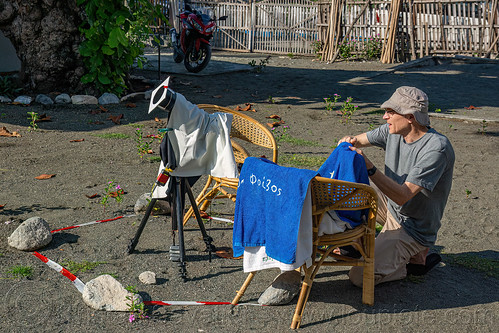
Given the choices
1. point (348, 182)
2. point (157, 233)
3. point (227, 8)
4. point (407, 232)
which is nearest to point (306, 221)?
point (348, 182)

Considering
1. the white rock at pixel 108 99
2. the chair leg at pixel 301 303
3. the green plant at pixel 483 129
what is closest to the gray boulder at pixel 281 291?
the chair leg at pixel 301 303

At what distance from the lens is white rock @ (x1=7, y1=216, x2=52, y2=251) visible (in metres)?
4.27

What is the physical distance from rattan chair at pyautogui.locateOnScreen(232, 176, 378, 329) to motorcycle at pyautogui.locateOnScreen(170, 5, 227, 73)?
32.5ft

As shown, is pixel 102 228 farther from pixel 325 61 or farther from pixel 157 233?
pixel 325 61

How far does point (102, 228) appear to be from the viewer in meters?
4.78

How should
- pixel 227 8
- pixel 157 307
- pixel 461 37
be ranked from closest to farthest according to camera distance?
1. pixel 157 307
2. pixel 461 37
3. pixel 227 8

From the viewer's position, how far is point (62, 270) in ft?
13.1

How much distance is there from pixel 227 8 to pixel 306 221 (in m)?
17.3

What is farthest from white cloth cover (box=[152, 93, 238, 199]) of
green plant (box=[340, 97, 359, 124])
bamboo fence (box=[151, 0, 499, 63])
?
bamboo fence (box=[151, 0, 499, 63])

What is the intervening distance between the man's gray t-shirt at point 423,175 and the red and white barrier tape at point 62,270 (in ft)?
7.01

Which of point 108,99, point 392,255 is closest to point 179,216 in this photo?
point 392,255

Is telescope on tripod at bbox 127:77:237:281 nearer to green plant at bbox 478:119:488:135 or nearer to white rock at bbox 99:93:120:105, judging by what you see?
green plant at bbox 478:119:488:135

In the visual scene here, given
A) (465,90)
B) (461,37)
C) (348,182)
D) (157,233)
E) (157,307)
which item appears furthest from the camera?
(461,37)

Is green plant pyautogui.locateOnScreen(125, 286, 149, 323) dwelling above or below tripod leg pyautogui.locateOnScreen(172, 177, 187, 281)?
below
